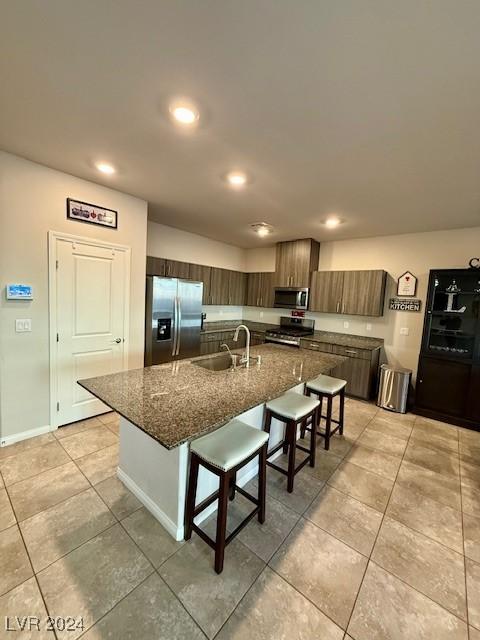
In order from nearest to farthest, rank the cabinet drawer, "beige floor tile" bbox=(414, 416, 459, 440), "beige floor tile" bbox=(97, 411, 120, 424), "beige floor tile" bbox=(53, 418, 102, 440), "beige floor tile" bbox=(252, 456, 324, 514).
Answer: "beige floor tile" bbox=(252, 456, 324, 514) → "beige floor tile" bbox=(53, 418, 102, 440) → "beige floor tile" bbox=(97, 411, 120, 424) → "beige floor tile" bbox=(414, 416, 459, 440) → the cabinet drawer

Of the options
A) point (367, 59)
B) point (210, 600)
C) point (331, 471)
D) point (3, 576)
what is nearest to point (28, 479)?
point (3, 576)

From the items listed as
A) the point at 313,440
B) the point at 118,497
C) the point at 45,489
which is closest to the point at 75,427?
the point at 45,489

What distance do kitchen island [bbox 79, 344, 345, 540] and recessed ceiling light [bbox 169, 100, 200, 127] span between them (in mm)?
1824

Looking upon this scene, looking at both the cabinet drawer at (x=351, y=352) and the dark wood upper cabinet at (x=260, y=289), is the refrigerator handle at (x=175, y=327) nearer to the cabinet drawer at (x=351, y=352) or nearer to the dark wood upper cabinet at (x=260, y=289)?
the dark wood upper cabinet at (x=260, y=289)

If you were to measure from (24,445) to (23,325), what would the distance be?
1.19 metres

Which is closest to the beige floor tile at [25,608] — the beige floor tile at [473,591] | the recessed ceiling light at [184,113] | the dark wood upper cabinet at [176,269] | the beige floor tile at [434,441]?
the beige floor tile at [473,591]

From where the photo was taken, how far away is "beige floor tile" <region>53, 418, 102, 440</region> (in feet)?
8.95

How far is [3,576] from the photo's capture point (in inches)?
54.2

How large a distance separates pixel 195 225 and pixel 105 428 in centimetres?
333

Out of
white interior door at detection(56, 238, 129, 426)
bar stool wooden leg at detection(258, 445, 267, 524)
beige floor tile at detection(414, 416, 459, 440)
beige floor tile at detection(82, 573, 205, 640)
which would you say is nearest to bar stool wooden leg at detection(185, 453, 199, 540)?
beige floor tile at detection(82, 573, 205, 640)

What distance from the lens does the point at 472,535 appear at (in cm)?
180

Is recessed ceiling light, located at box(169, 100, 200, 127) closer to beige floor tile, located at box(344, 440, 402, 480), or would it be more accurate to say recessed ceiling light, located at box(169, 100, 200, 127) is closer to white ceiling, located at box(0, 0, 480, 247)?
white ceiling, located at box(0, 0, 480, 247)

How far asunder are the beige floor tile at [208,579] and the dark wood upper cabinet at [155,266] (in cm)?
345

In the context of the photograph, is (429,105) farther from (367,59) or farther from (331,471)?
→ (331,471)
